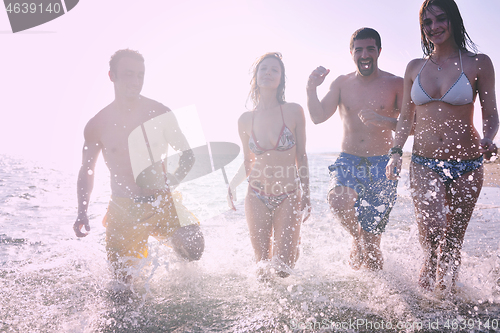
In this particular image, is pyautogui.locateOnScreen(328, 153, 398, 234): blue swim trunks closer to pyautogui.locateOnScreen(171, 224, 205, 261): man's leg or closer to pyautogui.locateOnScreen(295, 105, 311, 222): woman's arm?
pyautogui.locateOnScreen(295, 105, 311, 222): woman's arm

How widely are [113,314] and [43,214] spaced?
5.76 metres

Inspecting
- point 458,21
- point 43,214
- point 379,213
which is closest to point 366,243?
point 379,213

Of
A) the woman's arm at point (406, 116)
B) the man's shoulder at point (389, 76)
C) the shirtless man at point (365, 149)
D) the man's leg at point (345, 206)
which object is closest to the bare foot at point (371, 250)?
the shirtless man at point (365, 149)

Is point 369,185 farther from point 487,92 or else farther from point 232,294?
point 232,294

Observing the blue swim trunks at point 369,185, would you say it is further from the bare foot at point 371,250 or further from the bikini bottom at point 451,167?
the bikini bottom at point 451,167

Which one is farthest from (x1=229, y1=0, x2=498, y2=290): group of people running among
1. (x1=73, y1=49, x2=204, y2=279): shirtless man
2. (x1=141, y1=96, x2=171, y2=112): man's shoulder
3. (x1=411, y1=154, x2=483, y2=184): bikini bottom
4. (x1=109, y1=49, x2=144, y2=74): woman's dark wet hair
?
(x1=109, y1=49, x2=144, y2=74): woman's dark wet hair

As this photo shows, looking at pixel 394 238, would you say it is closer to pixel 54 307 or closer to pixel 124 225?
pixel 124 225

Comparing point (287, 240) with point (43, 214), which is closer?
point (287, 240)

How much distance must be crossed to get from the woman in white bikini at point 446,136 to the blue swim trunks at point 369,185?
486mm

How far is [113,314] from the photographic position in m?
2.77

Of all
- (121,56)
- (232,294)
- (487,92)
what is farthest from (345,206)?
(121,56)

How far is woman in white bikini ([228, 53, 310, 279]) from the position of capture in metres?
3.59

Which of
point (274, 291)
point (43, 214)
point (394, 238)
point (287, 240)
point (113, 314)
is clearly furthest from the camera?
point (43, 214)

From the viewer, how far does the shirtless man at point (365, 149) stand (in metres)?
3.52
